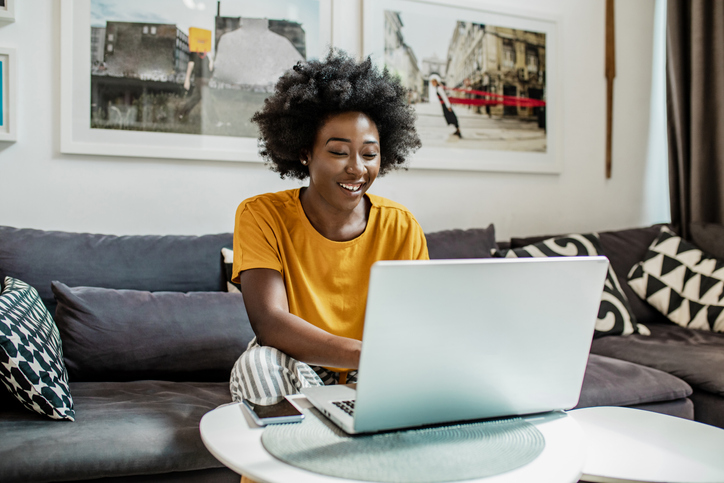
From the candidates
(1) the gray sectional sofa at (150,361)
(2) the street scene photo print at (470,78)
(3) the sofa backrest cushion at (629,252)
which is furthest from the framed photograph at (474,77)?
(1) the gray sectional sofa at (150,361)

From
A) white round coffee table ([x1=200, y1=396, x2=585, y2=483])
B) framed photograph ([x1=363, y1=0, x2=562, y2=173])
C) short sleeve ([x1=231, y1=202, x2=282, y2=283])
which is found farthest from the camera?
framed photograph ([x1=363, y1=0, x2=562, y2=173])

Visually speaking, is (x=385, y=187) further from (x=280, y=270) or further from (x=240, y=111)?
(x=280, y=270)

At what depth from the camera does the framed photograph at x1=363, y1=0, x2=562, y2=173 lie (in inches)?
93.4

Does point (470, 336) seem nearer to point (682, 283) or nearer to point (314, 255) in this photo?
point (314, 255)

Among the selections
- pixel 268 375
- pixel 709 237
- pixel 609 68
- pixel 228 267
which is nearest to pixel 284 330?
pixel 268 375

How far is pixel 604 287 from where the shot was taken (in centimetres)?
216

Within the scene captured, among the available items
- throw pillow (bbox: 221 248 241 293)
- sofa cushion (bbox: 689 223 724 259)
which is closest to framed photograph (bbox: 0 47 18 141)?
throw pillow (bbox: 221 248 241 293)

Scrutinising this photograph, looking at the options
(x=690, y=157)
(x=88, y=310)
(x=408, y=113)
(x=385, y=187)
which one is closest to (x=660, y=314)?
(x=690, y=157)

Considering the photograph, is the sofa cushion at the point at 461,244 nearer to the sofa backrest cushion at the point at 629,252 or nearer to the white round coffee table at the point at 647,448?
the sofa backrest cushion at the point at 629,252

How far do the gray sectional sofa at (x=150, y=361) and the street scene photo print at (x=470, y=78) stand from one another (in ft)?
3.33

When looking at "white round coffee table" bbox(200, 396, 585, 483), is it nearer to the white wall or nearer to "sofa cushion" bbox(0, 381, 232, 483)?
"sofa cushion" bbox(0, 381, 232, 483)

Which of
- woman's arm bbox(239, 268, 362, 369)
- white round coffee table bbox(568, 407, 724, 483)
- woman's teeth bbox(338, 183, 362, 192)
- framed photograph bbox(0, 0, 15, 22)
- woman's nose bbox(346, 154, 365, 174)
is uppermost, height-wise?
framed photograph bbox(0, 0, 15, 22)

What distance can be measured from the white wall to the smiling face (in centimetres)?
84

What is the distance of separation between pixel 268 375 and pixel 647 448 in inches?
27.6
